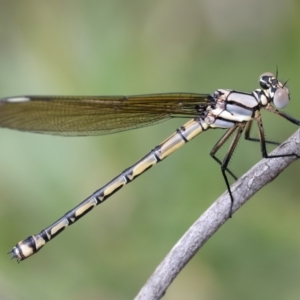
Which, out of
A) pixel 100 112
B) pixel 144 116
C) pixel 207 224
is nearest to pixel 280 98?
pixel 144 116

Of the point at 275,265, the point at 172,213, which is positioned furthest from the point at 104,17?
the point at 275,265

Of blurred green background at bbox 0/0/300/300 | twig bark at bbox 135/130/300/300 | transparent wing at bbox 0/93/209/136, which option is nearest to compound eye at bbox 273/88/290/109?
transparent wing at bbox 0/93/209/136

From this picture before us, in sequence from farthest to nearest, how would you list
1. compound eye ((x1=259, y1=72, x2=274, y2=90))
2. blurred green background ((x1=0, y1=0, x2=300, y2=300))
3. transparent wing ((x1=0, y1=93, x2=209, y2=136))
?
1. blurred green background ((x1=0, y1=0, x2=300, y2=300))
2. compound eye ((x1=259, y1=72, x2=274, y2=90))
3. transparent wing ((x1=0, y1=93, x2=209, y2=136))

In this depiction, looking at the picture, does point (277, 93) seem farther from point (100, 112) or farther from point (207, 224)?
point (207, 224)

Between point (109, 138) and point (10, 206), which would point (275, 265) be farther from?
point (10, 206)

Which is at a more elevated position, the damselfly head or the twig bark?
the damselfly head

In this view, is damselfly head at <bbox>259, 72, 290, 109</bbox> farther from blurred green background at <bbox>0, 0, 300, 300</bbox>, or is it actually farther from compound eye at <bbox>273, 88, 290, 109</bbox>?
blurred green background at <bbox>0, 0, 300, 300</bbox>

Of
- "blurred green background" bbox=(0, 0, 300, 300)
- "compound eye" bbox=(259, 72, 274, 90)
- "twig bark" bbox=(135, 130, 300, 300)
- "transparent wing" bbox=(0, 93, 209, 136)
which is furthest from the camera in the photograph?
"blurred green background" bbox=(0, 0, 300, 300)
